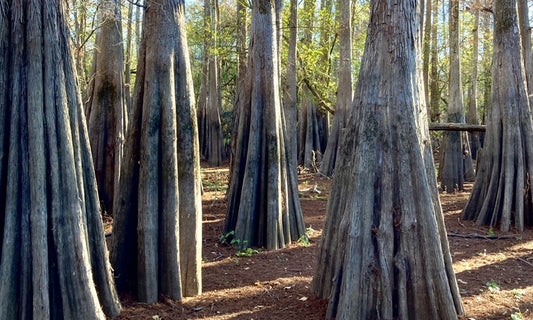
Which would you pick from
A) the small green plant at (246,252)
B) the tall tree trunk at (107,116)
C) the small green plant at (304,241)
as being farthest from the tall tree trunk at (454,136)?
the tall tree trunk at (107,116)

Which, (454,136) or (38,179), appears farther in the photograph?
(454,136)

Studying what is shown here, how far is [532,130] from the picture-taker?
9.38 metres

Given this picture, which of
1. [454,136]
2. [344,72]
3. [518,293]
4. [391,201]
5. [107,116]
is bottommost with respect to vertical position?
[518,293]

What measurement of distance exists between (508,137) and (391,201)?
6.39m

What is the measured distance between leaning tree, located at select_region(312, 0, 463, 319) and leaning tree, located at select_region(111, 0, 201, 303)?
6.07 ft

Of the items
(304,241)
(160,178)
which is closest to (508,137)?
(304,241)

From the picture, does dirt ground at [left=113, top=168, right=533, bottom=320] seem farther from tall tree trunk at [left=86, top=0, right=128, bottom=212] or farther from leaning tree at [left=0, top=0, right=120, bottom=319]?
tall tree trunk at [left=86, top=0, right=128, bottom=212]

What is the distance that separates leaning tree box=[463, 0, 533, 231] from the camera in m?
9.24

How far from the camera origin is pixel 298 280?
6.25m

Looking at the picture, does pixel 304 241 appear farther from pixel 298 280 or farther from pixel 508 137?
pixel 508 137

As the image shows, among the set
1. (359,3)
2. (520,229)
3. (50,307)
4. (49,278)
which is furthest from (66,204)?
(359,3)

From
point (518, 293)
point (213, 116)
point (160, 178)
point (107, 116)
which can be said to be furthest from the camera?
point (213, 116)

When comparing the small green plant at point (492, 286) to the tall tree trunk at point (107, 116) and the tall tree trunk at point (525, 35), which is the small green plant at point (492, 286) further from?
the tall tree trunk at point (525, 35)

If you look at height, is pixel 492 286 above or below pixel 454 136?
below
